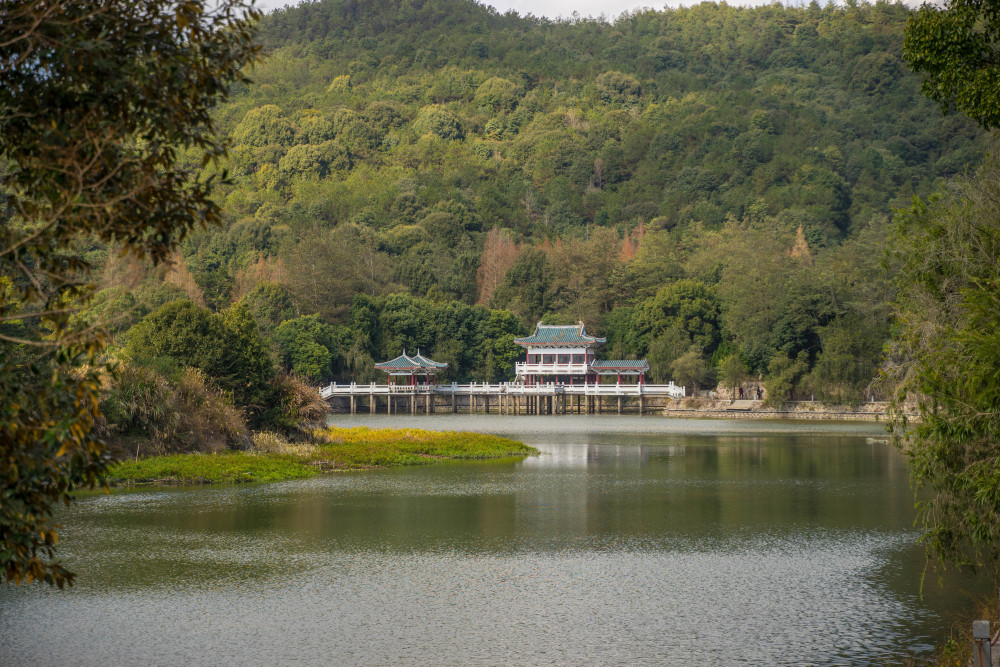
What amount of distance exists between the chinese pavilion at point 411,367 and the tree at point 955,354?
52876mm

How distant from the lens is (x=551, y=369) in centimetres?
6725

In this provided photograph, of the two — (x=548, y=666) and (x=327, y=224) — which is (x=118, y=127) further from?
(x=327, y=224)

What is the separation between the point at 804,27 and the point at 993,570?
5063 inches

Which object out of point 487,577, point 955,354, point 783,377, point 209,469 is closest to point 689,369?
point 783,377

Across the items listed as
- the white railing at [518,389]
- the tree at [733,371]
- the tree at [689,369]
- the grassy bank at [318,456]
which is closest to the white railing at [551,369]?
the white railing at [518,389]

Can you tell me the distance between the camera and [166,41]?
6176mm

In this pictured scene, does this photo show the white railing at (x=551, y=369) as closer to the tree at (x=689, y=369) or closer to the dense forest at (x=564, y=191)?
the dense forest at (x=564, y=191)

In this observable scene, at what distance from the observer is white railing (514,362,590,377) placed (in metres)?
66.8

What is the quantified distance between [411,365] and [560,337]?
34.5ft

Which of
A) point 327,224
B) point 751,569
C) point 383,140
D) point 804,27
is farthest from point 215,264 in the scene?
point 804,27

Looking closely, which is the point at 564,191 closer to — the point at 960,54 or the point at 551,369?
the point at 551,369

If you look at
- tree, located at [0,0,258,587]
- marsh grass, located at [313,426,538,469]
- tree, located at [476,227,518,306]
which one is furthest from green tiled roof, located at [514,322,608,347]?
tree, located at [0,0,258,587]

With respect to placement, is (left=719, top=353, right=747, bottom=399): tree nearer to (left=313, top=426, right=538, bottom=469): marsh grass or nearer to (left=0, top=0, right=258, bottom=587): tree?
(left=313, top=426, right=538, bottom=469): marsh grass

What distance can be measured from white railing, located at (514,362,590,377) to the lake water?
4337cm
